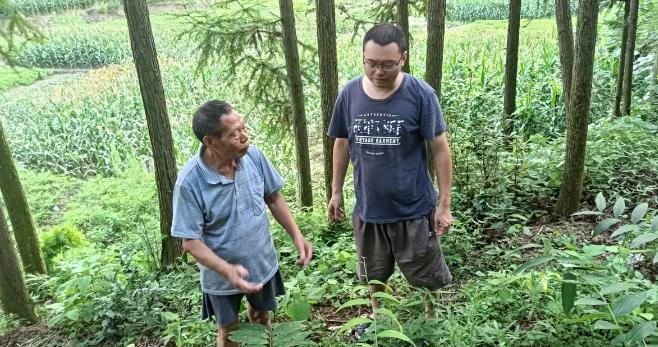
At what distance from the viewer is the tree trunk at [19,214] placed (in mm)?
5523

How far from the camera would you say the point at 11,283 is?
4.53m

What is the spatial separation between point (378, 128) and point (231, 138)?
84 centimetres

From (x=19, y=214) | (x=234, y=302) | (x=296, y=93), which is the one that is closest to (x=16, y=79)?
(x=19, y=214)

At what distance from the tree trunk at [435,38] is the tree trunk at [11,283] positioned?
12.8 feet

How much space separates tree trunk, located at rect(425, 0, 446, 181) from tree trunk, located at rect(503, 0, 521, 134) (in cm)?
135

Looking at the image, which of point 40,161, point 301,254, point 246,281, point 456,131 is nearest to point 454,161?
point 456,131

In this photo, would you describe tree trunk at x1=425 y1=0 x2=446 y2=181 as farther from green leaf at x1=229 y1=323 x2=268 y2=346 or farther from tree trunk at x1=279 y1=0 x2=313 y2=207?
green leaf at x1=229 y1=323 x2=268 y2=346

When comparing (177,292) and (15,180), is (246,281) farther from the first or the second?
(15,180)

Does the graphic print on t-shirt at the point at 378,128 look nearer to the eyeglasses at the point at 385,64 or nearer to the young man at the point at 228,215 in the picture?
the eyeglasses at the point at 385,64

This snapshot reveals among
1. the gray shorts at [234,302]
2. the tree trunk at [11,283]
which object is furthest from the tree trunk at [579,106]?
the tree trunk at [11,283]

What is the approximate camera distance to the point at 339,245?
4750mm

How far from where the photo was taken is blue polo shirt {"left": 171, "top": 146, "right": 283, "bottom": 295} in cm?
246

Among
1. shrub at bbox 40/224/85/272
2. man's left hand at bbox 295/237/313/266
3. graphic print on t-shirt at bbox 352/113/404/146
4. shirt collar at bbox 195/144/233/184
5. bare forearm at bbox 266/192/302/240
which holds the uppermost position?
graphic print on t-shirt at bbox 352/113/404/146

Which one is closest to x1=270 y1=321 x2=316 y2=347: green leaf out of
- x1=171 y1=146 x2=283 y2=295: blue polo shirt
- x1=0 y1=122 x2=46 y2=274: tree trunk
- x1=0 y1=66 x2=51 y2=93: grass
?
x1=171 y1=146 x2=283 y2=295: blue polo shirt
